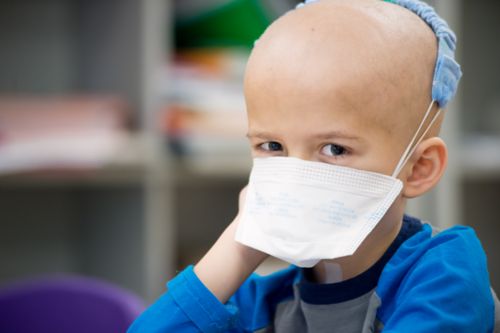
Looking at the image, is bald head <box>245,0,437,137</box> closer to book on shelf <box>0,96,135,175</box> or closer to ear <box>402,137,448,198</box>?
ear <box>402,137,448,198</box>

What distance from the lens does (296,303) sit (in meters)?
0.82

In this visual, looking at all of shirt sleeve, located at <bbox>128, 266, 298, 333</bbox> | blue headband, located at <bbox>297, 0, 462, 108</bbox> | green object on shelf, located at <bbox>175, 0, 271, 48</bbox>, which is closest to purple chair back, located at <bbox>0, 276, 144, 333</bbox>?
shirt sleeve, located at <bbox>128, 266, 298, 333</bbox>

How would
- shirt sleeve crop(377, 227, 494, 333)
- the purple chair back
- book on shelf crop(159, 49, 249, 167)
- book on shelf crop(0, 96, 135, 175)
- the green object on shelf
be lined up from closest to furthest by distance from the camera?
shirt sleeve crop(377, 227, 494, 333) → the purple chair back → book on shelf crop(0, 96, 135, 175) → book on shelf crop(159, 49, 249, 167) → the green object on shelf

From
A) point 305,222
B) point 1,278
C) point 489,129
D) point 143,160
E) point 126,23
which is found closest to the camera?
point 305,222

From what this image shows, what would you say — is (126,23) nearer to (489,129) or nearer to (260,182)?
(260,182)

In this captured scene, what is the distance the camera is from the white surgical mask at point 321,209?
2.35 feet

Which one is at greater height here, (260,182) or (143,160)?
(260,182)

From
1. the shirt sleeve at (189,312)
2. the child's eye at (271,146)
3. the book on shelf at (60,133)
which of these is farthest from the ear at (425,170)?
the book on shelf at (60,133)

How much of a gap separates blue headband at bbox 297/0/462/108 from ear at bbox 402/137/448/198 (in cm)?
6

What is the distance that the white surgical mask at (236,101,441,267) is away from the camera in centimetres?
72

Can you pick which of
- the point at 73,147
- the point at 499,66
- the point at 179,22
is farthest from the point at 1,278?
the point at 499,66

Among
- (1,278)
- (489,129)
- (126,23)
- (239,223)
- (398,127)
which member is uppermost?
(126,23)

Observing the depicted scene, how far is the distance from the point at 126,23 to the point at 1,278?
3.30ft

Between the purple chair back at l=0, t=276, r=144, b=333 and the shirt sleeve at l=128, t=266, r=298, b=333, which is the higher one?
the shirt sleeve at l=128, t=266, r=298, b=333
